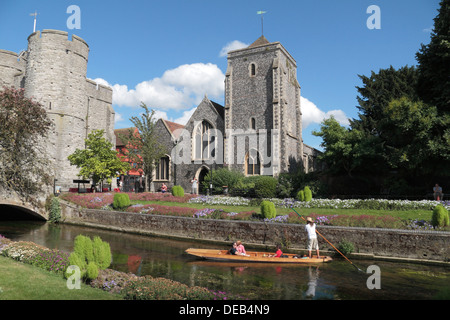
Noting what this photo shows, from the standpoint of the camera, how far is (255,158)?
33.2m

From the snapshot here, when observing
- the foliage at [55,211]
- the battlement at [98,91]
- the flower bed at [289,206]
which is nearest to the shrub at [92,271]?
the flower bed at [289,206]

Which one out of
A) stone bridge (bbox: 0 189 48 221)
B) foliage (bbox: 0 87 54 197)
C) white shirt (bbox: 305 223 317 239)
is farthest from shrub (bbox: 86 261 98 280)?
stone bridge (bbox: 0 189 48 221)

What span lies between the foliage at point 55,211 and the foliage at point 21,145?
169 cm

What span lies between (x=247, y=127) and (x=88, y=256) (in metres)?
27.0

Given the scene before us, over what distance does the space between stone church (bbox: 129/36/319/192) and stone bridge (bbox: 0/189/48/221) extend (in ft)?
47.1

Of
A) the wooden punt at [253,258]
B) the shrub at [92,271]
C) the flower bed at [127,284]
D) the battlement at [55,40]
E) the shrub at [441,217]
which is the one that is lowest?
the wooden punt at [253,258]

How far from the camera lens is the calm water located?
9.45 m

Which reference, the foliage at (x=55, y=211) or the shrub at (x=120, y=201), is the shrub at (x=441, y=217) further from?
the foliage at (x=55, y=211)

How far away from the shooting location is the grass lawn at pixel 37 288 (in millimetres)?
6688

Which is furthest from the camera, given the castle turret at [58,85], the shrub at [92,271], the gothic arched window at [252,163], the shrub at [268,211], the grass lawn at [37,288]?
the castle turret at [58,85]

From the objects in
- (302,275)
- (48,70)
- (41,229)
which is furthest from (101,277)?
(48,70)

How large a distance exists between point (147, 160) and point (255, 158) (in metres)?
12.3

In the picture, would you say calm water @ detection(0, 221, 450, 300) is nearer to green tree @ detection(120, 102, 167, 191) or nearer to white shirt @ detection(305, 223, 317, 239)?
white shirt @ detection(305, 223, 317, 239)
